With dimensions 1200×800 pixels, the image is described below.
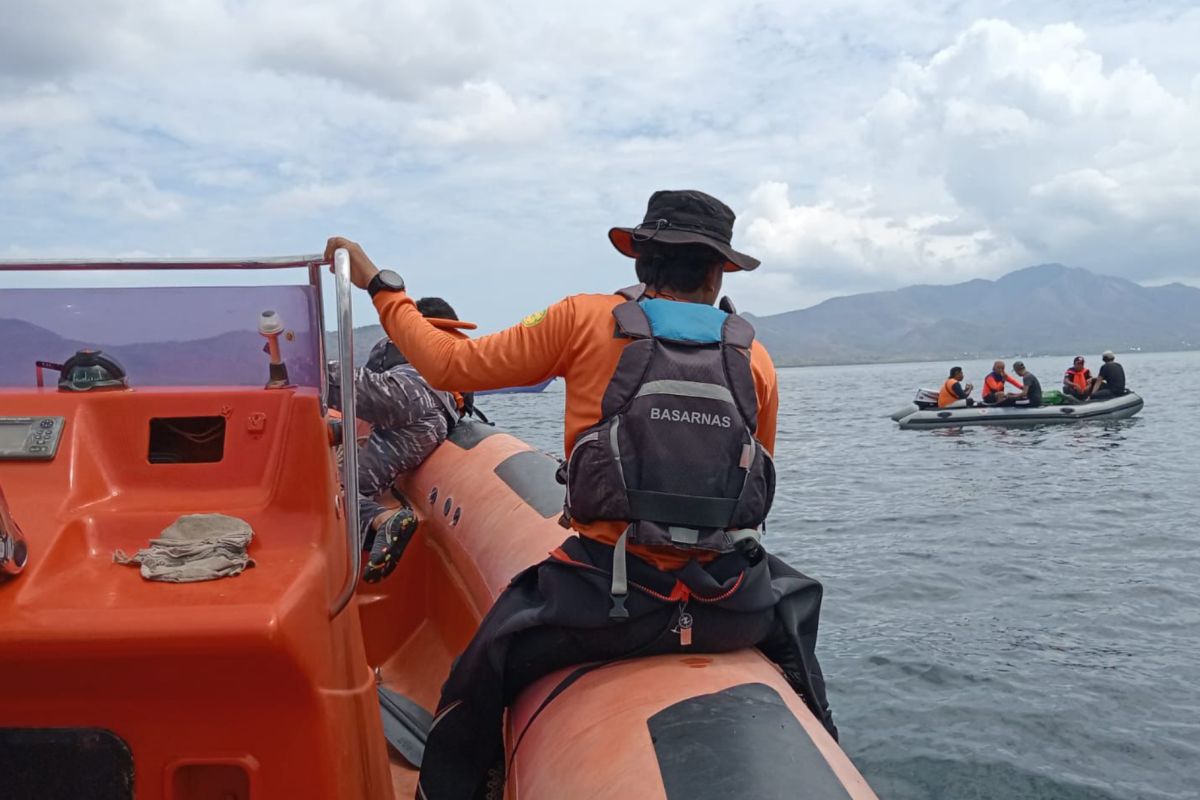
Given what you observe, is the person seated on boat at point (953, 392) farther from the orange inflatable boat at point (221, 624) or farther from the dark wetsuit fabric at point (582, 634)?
the dark wetsuit fabric at point (582, 634)

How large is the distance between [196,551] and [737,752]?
1274mm

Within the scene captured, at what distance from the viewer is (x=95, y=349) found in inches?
109

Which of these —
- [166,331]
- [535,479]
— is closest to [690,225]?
[166,331]

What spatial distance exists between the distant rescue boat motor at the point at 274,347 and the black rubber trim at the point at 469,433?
2182 mm

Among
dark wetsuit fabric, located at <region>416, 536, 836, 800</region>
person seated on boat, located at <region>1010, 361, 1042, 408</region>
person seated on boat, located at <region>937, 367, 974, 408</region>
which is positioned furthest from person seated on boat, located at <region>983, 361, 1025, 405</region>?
dark wetsuit fabric, located at <region>416, 536, 836, 800</region>

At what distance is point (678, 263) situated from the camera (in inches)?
86.7

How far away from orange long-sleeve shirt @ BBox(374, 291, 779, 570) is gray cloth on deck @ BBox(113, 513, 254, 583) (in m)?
0.60

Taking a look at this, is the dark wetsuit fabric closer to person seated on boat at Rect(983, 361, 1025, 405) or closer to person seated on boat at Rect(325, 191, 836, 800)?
person seated on boat at Rect(325, 191, 836, 800)

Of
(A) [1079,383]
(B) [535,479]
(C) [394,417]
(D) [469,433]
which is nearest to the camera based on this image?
(B) [535,479]

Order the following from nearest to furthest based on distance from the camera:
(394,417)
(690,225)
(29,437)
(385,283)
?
(690,225) < (385,283) < (29,437) < (394,417)

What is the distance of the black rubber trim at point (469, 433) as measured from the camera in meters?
5.11

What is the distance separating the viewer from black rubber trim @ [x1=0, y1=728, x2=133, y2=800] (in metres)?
1.93

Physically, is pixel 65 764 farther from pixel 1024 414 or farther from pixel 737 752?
pixel 1024 414

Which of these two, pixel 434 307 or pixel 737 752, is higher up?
pixel 434 307
